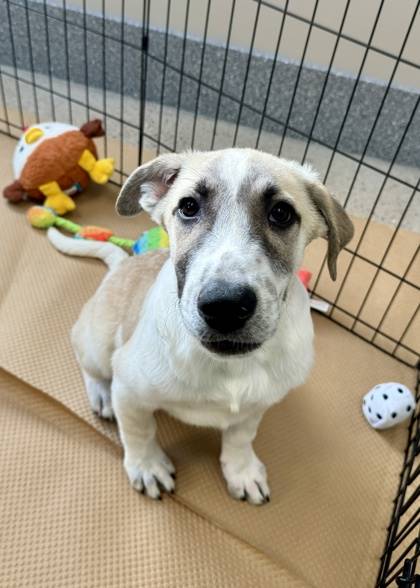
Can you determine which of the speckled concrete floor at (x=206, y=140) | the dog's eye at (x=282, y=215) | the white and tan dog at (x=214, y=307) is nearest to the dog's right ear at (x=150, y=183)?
the white and tan dog at (x=214, y=307)

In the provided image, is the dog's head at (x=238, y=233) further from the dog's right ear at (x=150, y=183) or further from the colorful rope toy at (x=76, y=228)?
the colorful rope toy at (x=76, y=228)

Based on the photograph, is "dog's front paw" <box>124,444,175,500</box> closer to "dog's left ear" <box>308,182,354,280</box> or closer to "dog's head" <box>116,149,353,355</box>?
"dog's head" <box>116,149,353,355</box>

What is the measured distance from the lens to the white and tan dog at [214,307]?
131cm

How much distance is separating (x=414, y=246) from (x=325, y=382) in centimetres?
108

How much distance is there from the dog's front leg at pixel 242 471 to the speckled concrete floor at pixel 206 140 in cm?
178

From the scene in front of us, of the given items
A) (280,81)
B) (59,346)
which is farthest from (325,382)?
(280,81)

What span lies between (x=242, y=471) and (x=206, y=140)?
2.27m

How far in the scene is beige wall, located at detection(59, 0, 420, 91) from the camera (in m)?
3.27

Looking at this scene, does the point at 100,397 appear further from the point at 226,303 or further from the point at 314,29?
the point at 314,29

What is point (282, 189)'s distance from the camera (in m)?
1.43

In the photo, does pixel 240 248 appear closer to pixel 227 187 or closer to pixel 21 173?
pixel 227 187

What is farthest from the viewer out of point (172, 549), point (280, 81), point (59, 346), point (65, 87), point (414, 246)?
point (65, 87)

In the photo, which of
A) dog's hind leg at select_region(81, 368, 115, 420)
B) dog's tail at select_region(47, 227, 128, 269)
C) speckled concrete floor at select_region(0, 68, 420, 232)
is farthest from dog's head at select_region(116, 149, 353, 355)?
speckled concrete floor at select_region(0, 68, 420, 232)

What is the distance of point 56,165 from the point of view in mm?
2793
